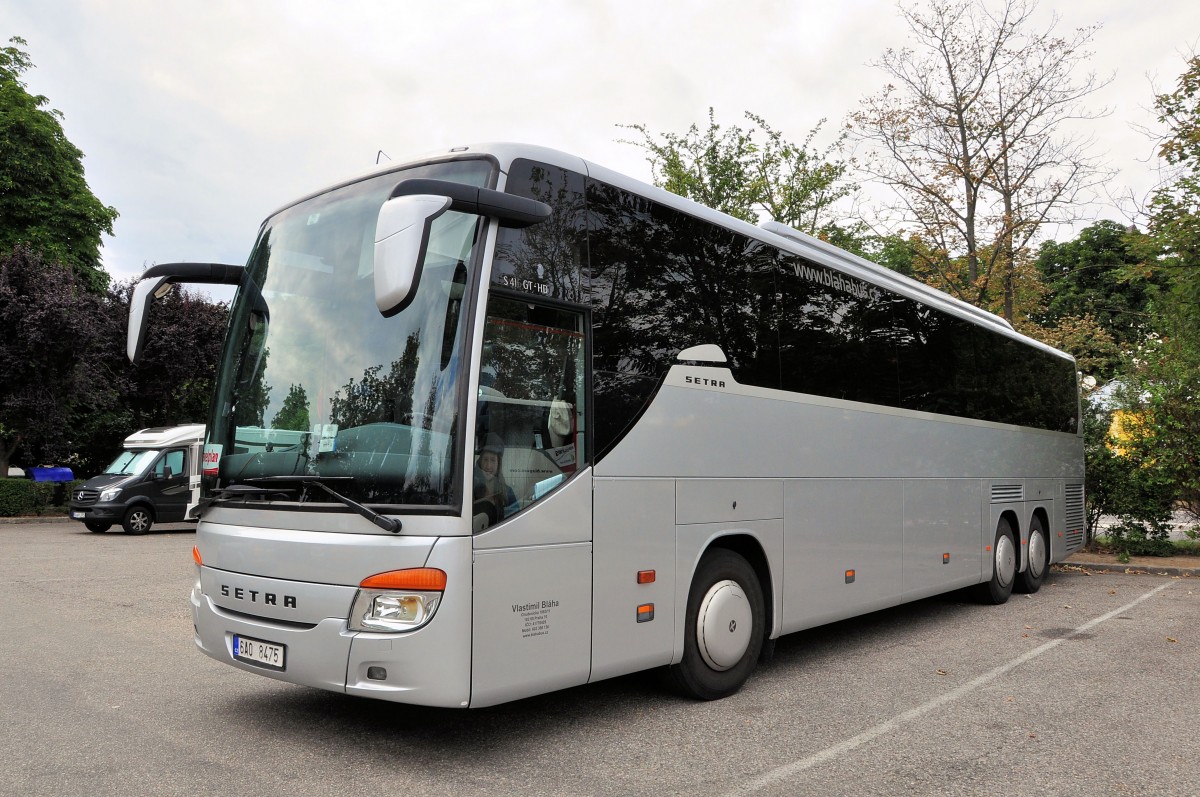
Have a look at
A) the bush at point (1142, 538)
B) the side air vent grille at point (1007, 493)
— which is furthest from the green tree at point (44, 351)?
the bush at point (1142, 538)

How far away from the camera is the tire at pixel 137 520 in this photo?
21312 millimetres

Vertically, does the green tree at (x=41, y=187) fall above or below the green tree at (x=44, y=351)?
above

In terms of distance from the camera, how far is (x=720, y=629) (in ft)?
20.7

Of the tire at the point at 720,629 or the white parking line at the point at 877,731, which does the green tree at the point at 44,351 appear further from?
the white parking line at the point at 877,731

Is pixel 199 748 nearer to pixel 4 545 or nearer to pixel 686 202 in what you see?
pixel 686 202

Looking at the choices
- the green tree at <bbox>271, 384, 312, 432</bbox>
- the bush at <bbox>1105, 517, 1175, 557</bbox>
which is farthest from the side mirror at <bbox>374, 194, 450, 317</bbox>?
the bush at <bbox>1105, 517, 1175, 557</bbox>

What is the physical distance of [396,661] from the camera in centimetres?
458

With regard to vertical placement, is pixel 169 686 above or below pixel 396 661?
below

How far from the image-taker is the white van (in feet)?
69.3

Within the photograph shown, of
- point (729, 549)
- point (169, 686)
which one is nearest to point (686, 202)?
point (729, 549)

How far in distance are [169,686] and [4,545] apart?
44.7 feet

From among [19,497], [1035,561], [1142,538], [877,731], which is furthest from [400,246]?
[19,497]

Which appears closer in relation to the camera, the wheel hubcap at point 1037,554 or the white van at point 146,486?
the wheel hubcap at point 1037,554

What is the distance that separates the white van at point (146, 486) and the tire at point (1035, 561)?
17.5 meters
